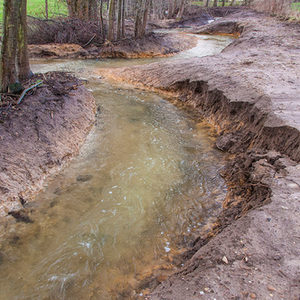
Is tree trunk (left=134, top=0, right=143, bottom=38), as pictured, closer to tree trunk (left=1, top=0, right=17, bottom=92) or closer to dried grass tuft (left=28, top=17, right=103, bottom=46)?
dried grass tuft (left=28, top=17, right=103, bottom=46)

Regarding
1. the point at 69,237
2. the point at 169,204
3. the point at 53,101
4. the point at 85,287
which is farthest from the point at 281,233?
the point at 53,101

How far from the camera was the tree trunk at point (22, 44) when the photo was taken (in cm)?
506

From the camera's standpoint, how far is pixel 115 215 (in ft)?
12.0

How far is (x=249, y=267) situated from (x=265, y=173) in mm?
1774

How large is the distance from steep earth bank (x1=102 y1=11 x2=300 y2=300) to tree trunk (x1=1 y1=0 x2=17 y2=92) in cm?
426

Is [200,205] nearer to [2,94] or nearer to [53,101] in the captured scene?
[53,101]

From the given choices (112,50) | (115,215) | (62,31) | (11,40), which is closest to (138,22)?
(112,50)

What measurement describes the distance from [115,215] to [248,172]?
2170 millimetres

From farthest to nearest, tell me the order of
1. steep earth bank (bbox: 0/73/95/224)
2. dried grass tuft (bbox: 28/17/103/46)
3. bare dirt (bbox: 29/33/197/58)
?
dried grass tuft (bbox: 28/17/103/46) < bare dirt (bbox: 29/33/197/58) < steep earth bank (bbox: 0/73/95/224)

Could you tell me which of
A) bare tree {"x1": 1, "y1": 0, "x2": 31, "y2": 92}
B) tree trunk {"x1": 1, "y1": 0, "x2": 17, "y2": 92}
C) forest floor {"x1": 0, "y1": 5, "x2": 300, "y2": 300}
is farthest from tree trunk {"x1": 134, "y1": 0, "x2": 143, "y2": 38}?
tree trunk {"x1": 1, "y1": 0, "x2": 17, "y2": 92}

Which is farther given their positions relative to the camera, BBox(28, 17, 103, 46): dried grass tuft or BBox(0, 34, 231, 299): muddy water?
BBox(28, 17, 103, 46): dried grass tuft

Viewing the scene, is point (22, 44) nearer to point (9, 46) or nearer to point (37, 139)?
point (9, 46)

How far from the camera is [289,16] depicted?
17.7m

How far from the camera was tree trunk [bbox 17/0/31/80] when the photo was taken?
16.6 feet
